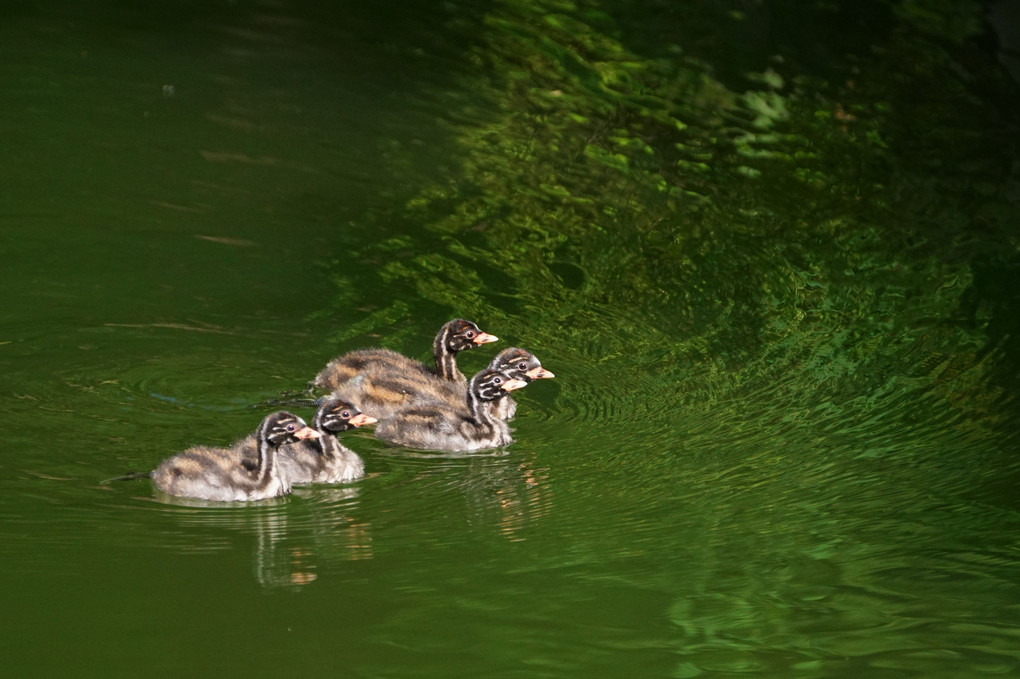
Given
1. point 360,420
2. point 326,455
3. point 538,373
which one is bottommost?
point 326,455

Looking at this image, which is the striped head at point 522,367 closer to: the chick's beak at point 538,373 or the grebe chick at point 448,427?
the chick's beak at point 538,373

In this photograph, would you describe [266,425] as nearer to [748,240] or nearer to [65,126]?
[748,240]

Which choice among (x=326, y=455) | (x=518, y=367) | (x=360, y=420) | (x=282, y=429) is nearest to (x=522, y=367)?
(x=518, y=367)

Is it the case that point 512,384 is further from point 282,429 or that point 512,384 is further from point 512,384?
point 282,429

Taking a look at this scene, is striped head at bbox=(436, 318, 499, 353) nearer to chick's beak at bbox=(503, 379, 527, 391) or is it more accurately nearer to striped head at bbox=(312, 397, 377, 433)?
chick's beak at bbox=(503, 379, 527, 391)

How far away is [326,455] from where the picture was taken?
7.52m

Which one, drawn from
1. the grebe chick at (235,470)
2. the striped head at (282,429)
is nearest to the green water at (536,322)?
the grebe chick at (235,470)

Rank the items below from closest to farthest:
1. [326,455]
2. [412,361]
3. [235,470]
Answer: [235,470] < [326,455] < [412,361]

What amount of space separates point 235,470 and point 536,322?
8.70 feet

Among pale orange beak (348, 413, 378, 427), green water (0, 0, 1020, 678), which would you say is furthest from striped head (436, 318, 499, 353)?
pale orange beak (348, 413, 378, 427)

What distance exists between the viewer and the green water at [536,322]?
18.9 feet

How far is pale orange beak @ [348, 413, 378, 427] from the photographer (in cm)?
770

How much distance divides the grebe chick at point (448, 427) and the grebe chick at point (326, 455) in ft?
1.23

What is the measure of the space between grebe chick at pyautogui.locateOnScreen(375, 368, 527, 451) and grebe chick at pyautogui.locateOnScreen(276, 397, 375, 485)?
0.38m
